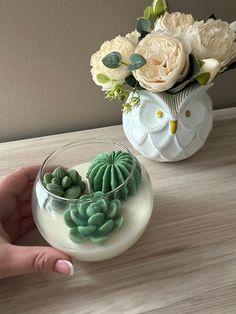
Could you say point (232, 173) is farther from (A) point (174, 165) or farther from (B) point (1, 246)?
(B) point (1, 246)

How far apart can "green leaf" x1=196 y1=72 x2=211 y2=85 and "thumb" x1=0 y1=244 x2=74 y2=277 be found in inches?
11.1

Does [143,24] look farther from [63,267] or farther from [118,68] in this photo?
[63,267]

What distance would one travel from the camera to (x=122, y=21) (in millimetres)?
650

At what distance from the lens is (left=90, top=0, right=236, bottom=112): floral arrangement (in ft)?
1.69

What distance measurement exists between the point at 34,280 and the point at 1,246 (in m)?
0.06

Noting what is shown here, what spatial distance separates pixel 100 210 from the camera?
1.56ft

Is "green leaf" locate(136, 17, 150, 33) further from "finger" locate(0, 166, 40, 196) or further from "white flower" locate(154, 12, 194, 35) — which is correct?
"finger" locate(0, 166, 40, 196)

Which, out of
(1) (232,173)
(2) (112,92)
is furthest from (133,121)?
(1) (232,173)

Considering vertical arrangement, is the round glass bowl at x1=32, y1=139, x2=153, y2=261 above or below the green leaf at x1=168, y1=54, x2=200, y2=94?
below

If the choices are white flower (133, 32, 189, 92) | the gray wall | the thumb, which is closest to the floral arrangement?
white flower (133, 32, 189, 92)

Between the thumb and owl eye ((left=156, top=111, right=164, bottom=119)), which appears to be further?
owl eye ((left=156, top=111, right=164, bottom=119))

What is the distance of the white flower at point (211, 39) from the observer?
53cm

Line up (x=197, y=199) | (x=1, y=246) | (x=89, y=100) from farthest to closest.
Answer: (x=89, y=100) → (x=197, y=199) → (x=1, y=246)

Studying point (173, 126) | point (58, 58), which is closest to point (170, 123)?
point (173, 126)
